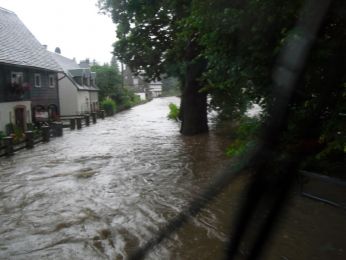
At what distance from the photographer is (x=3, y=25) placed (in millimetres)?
25234

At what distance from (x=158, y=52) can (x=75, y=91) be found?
61.6ft

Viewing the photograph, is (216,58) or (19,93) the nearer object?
(216,58)

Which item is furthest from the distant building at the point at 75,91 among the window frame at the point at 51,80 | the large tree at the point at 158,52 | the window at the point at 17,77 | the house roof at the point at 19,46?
the large tree at the point at 158,52

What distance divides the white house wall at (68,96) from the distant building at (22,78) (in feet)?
15.6

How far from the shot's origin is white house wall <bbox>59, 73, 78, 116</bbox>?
36344mm

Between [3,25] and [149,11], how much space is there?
13279 mm

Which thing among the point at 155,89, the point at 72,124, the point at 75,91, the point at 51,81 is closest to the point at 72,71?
the point at 75,91

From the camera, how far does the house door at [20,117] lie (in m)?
23.1

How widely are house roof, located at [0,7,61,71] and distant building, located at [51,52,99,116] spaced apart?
15.8ft

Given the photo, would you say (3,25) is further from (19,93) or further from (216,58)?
(216,58)

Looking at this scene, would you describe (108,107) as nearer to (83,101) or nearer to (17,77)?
(83,101)

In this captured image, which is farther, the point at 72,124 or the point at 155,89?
the point at 155,89

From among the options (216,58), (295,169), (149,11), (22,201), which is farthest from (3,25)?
(295,169)

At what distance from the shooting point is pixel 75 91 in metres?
36.4
